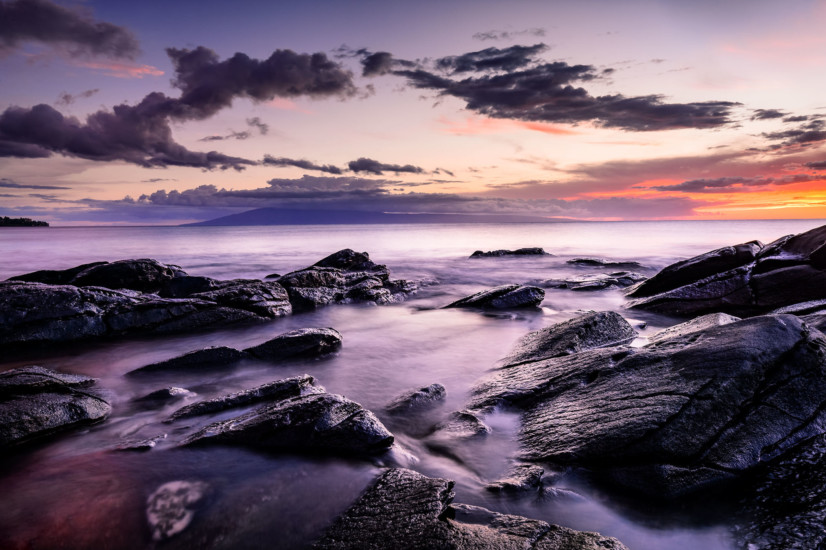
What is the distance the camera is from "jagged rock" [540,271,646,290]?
20502mm

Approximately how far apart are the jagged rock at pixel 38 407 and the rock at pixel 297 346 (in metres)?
3.33

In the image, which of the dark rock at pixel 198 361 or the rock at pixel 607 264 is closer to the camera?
the dark rock at pixel 198 361

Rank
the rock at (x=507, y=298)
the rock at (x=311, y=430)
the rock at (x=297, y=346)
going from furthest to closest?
1. the rock at (x=507, y=298)
2. the rock at (x=297, y=346)
3. the rock at (x=311, y=430)

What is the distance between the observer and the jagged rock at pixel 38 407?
6.09 meters

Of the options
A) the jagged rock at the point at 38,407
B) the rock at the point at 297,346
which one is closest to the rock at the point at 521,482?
the jagged rock at the point at 38,407

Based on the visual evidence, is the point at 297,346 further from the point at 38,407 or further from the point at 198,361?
the point at 38,407

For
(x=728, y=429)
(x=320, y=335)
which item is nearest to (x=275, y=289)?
(x=320, y=335)

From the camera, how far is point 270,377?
931 cm

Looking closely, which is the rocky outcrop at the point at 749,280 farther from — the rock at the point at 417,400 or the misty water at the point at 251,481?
the rock at the point at 417,400

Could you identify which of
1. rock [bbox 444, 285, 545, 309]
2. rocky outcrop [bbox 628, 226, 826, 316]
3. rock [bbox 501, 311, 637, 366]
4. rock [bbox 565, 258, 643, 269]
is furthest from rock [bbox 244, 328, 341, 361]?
rock [bbox 565, 258, 643, 269]

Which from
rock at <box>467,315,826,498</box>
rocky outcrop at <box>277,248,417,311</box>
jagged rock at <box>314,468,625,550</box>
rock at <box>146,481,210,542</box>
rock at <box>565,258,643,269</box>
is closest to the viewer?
jagged rock at <box>314,468,625,550</box>

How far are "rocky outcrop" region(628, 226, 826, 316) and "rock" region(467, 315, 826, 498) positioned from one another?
7.84 metres

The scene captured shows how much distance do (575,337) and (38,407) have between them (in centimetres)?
925

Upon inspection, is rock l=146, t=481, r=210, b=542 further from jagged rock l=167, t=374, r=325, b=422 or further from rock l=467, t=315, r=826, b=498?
rock l=467, t=315, r=826, b=498
